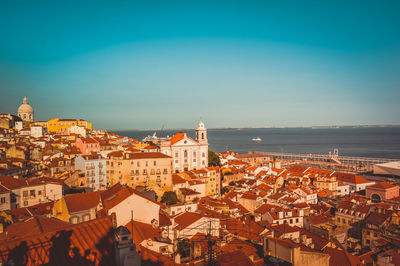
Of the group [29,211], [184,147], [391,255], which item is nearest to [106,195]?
[29,211]

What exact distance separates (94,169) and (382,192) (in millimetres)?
38626

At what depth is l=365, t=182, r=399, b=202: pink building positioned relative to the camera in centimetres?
3809

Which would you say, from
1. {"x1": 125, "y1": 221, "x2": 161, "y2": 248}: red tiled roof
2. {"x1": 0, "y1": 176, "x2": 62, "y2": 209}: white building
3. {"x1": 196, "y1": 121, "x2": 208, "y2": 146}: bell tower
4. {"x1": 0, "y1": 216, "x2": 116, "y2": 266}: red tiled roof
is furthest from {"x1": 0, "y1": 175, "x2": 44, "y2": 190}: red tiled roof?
{"x1": 196, "y1": 121, "x2": 208, "y2": 146}: bell tower

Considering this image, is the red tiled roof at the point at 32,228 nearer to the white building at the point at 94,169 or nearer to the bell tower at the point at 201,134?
the white building at the point at 94,169

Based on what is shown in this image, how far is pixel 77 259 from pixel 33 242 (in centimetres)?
103

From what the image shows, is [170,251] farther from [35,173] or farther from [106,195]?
[35,173]

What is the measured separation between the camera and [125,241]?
641 centimetres

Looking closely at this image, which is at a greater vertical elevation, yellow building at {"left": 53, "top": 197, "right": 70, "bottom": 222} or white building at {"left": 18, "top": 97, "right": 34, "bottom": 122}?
white building at {"left": 18, "top": 97, "right": 34, "bottom": 122}

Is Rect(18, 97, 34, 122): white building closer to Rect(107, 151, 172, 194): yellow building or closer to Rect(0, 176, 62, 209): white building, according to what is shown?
Rect(107, 151, 172, 194): yellow building

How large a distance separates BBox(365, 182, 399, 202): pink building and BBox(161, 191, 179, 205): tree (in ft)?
87.9

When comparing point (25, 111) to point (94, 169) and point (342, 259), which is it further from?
point (342, 259)

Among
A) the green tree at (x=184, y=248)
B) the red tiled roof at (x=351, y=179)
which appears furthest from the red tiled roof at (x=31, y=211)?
the red tiled roof at (x=351, y=179)

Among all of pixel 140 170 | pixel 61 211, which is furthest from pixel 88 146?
pixel 61 211

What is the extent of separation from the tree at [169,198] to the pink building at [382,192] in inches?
1055
